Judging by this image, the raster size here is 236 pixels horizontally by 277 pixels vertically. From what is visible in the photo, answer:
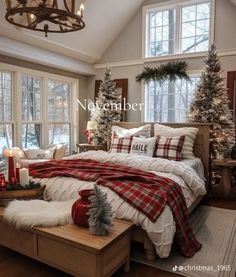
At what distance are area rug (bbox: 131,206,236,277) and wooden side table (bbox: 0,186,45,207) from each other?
1.08 meters

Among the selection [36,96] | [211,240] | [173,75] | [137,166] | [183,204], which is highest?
[173,75]

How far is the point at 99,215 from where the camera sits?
1901 mm

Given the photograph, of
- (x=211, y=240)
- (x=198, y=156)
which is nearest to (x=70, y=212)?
(x=211, y=240)

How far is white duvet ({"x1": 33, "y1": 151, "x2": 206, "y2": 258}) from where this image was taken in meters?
2.12

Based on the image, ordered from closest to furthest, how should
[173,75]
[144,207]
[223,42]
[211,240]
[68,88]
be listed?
[144,207] < [211,240] < [223,42] < [173,75] < [68,88]

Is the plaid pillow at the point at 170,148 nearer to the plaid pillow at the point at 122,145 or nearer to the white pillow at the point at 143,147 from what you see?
the white pillow at the point at 143,147

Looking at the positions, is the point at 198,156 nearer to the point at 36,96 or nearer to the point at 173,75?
the point at 173,75

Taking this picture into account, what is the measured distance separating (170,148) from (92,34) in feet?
10.8

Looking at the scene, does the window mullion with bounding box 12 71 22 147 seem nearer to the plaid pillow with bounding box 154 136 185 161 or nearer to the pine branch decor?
the pine branch decor

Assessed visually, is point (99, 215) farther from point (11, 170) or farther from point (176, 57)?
point (176, 57)

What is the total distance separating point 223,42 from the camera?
4992 mm

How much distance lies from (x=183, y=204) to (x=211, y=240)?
0.56 meters

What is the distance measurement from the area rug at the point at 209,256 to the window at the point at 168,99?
9.26ft

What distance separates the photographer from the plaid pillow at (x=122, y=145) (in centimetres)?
388
